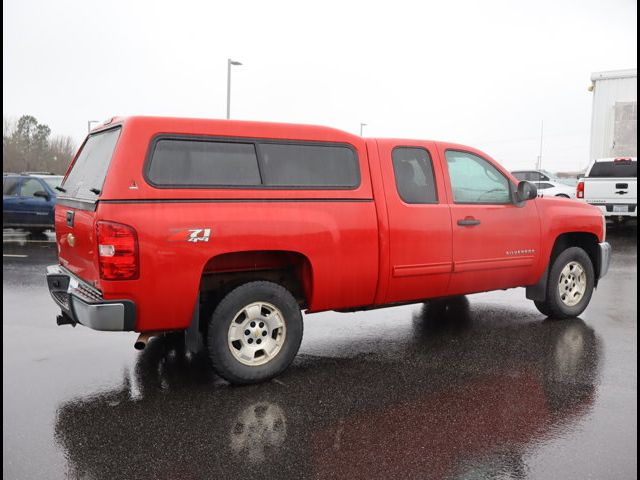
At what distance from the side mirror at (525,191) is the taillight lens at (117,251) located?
3834 millimetres

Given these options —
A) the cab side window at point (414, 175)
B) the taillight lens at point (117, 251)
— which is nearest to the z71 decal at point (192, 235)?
the taillight lens at point (117, 251)

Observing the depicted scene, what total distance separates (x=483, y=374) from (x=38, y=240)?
1335 centimetres

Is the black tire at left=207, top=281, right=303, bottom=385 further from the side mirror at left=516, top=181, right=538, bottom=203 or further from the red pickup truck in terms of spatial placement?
the side mirror at left=516, top=181, right=538, bottom=203

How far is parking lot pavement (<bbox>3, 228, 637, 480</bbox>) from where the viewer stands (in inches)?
136

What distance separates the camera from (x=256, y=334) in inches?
186

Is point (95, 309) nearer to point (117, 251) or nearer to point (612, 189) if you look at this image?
point (117, 251)

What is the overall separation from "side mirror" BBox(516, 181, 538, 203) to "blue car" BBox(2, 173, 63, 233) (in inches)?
495

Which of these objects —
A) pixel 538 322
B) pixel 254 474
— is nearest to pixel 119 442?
pixel 254 474

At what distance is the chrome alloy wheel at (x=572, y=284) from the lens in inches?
266

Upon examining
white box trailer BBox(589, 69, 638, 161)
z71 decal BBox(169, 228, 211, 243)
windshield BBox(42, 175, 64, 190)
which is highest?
white box trailer BBox(589, 69, 638, 161)

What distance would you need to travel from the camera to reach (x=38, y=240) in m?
15.3

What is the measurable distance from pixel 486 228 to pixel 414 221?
94 cm

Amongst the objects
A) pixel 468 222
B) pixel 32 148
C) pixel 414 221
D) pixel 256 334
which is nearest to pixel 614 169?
pixel 468 222

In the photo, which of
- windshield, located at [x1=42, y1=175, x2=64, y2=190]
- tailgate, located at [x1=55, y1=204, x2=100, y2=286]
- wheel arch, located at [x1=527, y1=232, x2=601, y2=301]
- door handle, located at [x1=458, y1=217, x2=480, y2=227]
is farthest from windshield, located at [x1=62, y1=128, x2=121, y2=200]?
windshield, located at [x1=42, y1=175, x2=64, y2=190]
